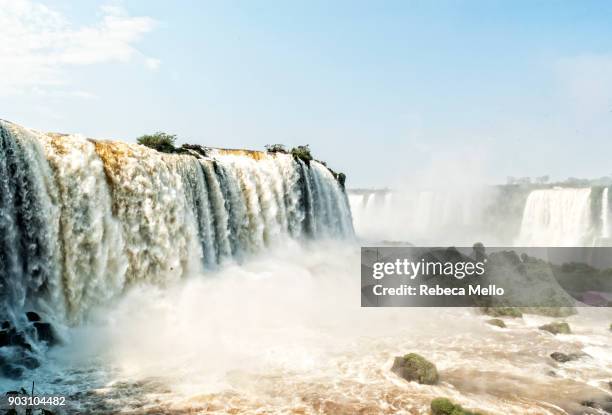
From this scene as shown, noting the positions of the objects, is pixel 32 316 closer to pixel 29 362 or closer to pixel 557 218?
pixel 29 362

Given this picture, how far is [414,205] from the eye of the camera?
199ft

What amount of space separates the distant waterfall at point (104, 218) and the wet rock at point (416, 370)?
9500mm

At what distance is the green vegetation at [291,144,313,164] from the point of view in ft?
99.5

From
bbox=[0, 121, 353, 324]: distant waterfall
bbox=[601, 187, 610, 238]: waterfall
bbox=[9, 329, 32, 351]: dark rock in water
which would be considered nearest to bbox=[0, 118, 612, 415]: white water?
bbox=[0, 121, 353, 324]: distant waterfall

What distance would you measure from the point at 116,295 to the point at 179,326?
7.80ft

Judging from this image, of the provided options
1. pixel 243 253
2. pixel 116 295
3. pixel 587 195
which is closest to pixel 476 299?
pixel 243 253

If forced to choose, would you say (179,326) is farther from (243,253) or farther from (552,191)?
(552,191)

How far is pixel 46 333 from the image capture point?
13.0m

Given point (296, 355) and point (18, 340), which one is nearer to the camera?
point (18, 340)

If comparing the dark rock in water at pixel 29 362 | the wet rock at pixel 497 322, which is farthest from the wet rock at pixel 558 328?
the dark rock in water at pixel 29 362

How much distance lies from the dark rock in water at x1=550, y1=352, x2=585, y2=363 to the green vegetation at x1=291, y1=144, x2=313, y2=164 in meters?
18.8

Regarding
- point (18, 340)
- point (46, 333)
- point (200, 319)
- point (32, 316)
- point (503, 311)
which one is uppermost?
point (32, 316)

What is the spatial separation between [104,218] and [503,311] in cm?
1629

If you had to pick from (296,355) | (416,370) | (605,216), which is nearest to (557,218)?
(605,216)
